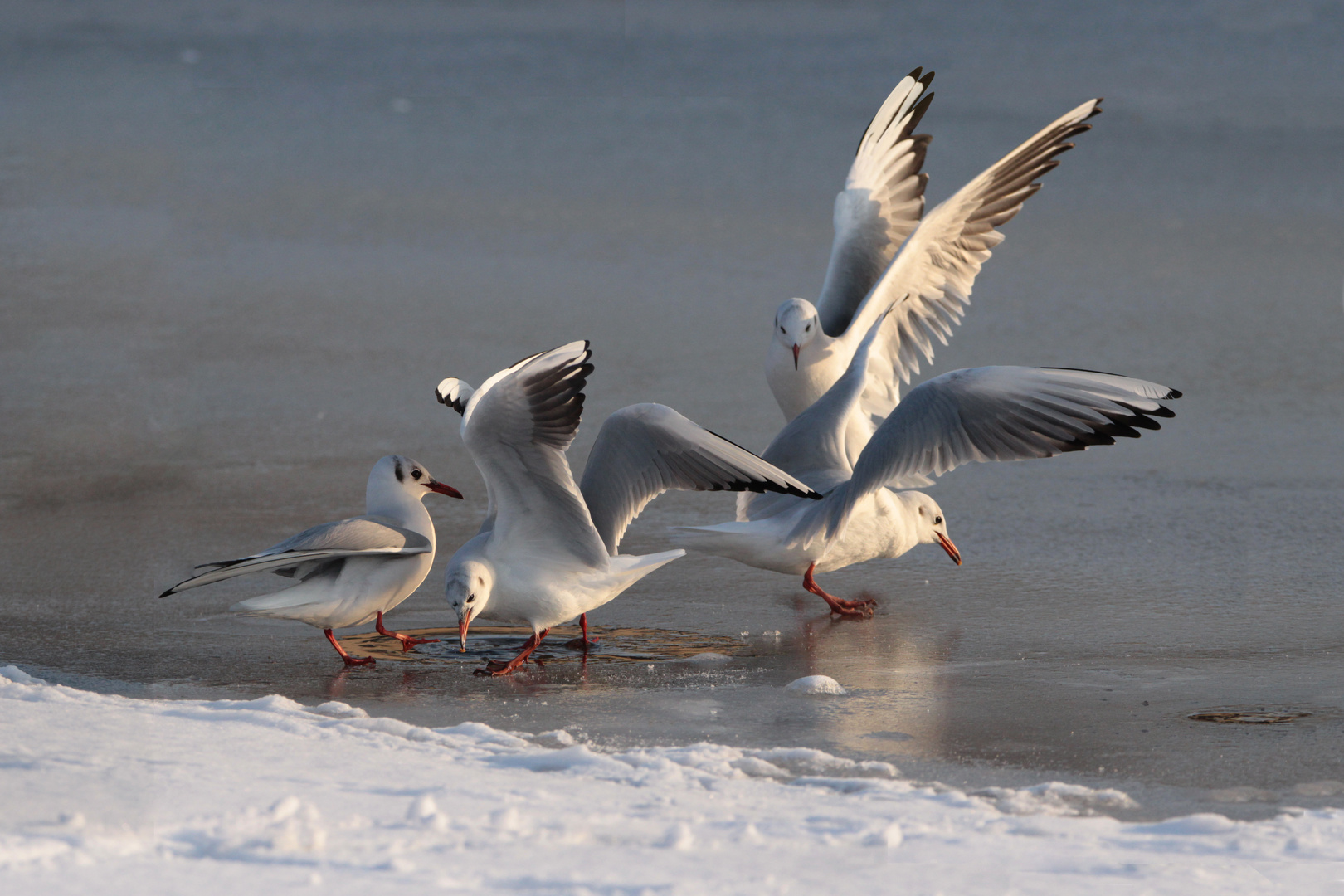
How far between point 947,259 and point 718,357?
1712mm

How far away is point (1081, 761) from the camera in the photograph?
3350 millimetres

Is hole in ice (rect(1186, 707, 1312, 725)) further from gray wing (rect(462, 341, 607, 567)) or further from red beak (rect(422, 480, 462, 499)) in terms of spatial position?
red beak (rect(422, 480, 462, 499))

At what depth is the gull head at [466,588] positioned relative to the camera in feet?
14.1

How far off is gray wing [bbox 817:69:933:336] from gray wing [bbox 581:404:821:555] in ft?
7.25

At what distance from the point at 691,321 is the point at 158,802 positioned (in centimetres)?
607

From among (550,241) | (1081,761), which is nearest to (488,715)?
(1081,761)

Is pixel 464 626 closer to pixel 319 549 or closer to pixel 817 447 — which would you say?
pixel 319 549

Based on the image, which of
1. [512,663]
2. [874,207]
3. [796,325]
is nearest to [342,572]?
[512,663]

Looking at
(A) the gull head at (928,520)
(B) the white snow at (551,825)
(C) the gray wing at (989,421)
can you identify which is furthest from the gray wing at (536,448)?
(A) the gull head at (928,520)

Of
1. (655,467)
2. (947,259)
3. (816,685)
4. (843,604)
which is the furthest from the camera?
(947,259)

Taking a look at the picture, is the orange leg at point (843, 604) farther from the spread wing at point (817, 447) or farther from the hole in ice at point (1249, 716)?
the hole in ice at point (1249, 716)

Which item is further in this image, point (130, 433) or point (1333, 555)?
point (130, 433)

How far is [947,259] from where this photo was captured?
6660 millimetres

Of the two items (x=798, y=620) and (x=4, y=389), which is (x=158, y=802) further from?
(x=4, y=389)
